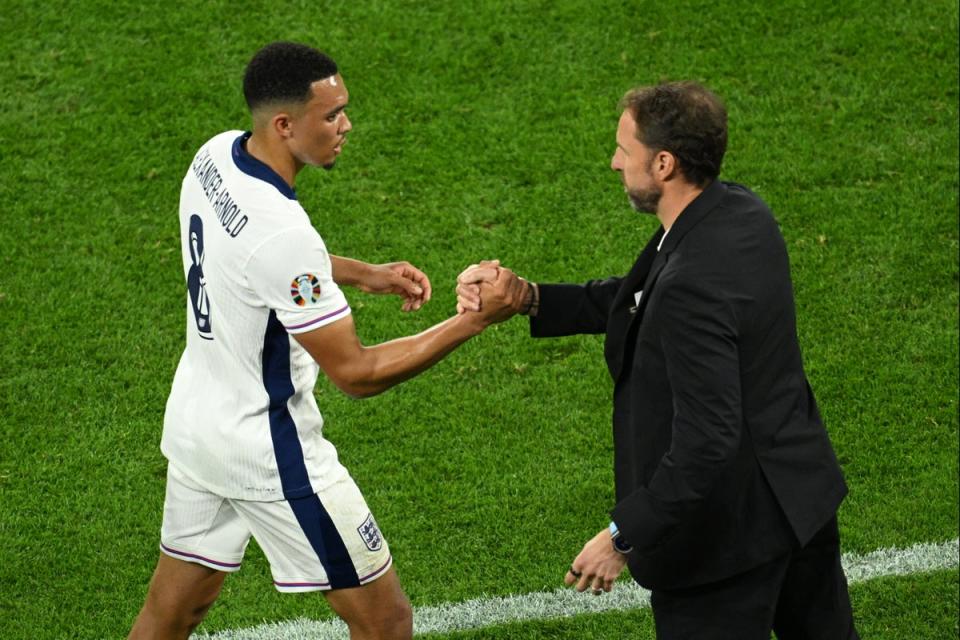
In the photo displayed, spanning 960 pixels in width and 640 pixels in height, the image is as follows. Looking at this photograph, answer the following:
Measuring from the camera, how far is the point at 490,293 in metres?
4.48

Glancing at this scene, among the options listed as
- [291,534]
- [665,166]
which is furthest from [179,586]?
[665,166]

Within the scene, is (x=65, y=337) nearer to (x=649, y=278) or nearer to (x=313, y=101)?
(x=313, y=101)

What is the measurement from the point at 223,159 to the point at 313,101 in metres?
0.33

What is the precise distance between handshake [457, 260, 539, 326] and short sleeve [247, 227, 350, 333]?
56 centimetres

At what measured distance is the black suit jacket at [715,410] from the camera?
3.59 metres

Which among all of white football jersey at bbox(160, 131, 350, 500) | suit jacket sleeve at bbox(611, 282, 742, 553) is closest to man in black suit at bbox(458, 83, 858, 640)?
suit jacket sleeve at bbox(611, 282, 742, 553)

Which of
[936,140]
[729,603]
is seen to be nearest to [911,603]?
[729,603]

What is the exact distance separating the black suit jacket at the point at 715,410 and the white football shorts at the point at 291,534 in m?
0.86

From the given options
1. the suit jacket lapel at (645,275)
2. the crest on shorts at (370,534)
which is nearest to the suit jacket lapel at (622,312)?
the suit jacket lapel at (645,275)

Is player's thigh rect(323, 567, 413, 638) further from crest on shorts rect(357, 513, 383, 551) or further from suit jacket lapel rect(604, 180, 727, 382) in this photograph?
suit jacket lapel rect(604, 180, 727, 382)

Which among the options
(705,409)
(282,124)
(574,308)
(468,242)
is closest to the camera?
(705,409)

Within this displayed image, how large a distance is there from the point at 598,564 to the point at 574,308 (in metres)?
1.05

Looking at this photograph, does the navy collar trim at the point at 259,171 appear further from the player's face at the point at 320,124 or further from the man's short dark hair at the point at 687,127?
the man's short dark hair at the point at 687,127

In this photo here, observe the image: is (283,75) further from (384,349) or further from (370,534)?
(370,534)
